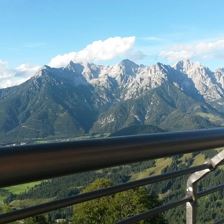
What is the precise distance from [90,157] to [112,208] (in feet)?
2.89

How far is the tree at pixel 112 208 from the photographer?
2232 millimetres

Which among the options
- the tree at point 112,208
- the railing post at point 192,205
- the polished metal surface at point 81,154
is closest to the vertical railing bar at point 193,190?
the railing post at point 192,205

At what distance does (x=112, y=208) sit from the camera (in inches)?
88.3

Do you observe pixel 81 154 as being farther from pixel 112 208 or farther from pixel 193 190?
pixel 193 190

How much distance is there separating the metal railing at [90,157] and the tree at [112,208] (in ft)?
0.89

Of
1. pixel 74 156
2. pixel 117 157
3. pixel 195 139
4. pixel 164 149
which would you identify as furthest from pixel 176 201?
pixel 74 156

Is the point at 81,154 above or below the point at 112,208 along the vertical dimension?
above

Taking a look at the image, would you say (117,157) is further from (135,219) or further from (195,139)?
(195,139)

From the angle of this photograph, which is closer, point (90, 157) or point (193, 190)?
point (90, 157)

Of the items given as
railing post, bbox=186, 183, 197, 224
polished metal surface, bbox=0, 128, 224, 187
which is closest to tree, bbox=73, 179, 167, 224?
railing post, bbox=186, 183, 197, 224

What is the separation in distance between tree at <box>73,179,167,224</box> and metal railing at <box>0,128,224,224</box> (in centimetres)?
27

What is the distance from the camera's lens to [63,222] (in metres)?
3.02

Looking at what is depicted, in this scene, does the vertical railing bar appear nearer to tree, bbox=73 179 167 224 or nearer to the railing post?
the railing post

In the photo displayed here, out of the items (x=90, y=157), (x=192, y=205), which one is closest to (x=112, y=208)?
(x=192, y=205)
